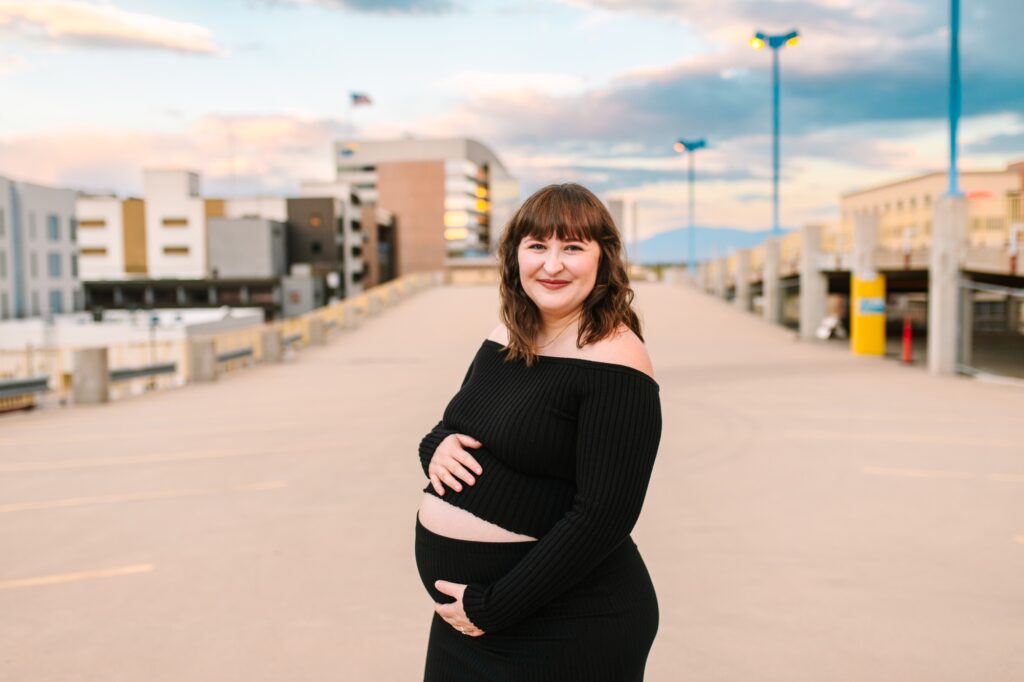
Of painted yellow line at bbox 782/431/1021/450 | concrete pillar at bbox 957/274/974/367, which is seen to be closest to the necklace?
painted yellow line at bbox 782/431/1021/450

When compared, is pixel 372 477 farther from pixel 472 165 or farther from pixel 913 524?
pixel 472 165

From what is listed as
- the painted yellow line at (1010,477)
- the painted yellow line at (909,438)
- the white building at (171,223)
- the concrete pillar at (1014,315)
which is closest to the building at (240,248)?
→ the white building at (171,223)

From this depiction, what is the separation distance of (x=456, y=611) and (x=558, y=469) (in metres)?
0.50

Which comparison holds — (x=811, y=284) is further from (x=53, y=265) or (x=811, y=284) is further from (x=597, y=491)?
(x=53, y=265)

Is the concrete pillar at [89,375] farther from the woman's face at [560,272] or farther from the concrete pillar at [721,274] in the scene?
the concrete pillar at [721,274]

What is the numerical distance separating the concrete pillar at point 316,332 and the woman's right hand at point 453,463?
25.7 metres

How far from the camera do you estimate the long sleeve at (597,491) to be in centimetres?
211

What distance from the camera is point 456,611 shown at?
2.31m

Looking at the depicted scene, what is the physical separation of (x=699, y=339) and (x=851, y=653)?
23200 mm

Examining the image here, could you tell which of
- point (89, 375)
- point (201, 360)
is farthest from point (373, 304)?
point (89, 375)

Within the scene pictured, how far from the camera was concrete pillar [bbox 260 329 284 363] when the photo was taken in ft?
75.5

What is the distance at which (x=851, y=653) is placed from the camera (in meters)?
4.84

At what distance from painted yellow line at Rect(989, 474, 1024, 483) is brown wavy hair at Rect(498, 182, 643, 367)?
8.34 m

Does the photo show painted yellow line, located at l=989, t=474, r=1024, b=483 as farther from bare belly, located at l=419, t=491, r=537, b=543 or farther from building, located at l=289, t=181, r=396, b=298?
building, located at l=289, t=181, r=396, b=298
